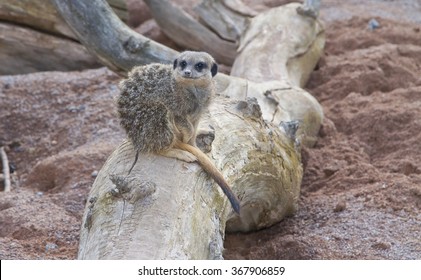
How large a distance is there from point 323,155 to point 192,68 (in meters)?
1.41

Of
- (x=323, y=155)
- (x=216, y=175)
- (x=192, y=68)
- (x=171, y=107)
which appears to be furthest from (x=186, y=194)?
(x=323, y=155)

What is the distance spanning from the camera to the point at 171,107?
9.82 feet

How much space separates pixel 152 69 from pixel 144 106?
20 cm

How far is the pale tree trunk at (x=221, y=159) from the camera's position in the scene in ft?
8.25

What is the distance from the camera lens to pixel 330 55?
5.49 meters

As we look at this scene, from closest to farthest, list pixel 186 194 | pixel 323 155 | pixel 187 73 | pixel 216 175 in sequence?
pixel 186 194 < pixel 216 175 < pixel 187 73 < pixel 323 155

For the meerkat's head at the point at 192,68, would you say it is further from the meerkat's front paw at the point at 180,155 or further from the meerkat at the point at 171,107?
the meerkat's front paw at the point at 180,155

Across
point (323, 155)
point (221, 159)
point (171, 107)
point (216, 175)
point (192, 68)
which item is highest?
point (192, 68)

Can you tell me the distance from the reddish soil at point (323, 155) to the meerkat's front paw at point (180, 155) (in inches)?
27.6

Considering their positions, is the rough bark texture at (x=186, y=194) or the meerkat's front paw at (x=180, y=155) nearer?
the rough bark texture at (x=186, y=194)

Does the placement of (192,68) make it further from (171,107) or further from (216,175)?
(216,175)

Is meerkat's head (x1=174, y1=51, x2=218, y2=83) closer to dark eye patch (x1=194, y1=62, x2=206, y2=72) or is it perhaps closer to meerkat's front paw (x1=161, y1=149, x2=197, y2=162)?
dark eye patch (x1=194, y1=62, x2=206, y2=72)

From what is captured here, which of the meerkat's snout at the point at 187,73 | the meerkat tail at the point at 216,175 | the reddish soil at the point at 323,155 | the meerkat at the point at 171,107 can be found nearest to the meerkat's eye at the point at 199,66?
the meerkat at the point at 171,107

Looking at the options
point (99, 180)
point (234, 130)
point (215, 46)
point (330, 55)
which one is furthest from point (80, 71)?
point (99, 180)
